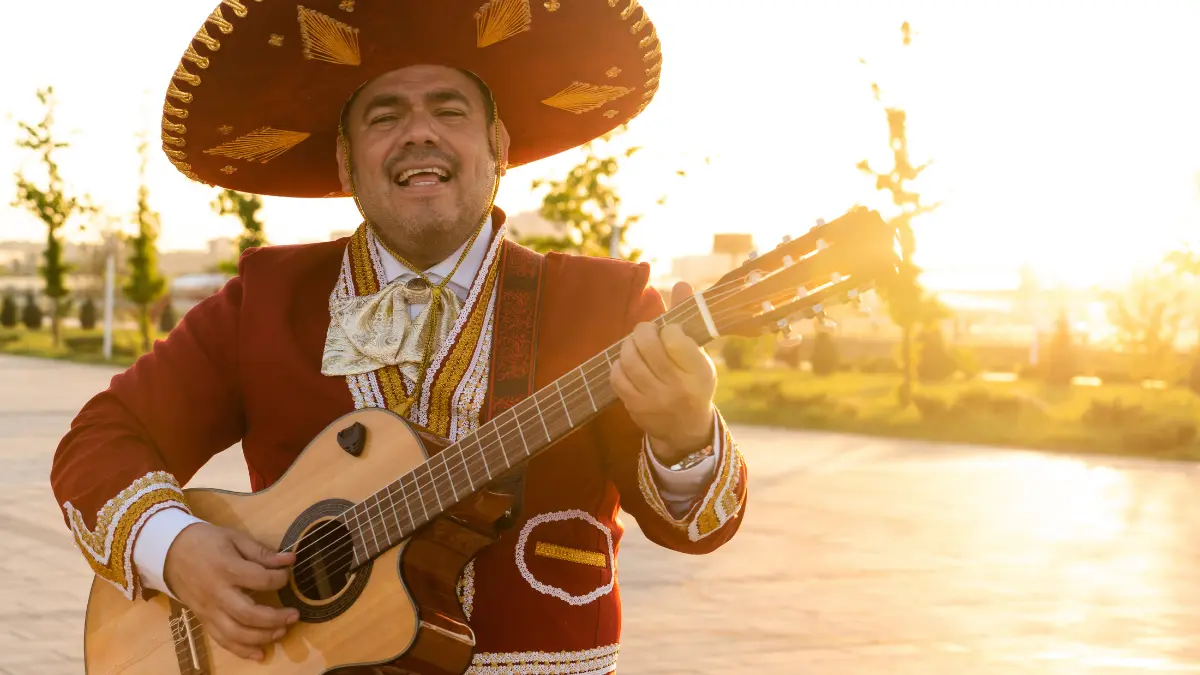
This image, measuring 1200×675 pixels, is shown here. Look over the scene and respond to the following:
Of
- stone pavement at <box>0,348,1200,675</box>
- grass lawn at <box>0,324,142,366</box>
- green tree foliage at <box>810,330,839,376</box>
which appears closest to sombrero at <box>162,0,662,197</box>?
stone pavement at <box>0,348,1200,675</box>

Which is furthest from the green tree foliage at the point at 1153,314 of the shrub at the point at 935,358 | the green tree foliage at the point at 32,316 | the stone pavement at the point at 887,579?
the green tree foliage at the point at 32,316

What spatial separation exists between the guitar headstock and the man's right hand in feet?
3.48

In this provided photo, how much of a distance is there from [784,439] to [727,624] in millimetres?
10313

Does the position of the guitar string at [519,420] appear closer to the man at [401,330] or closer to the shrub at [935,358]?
the man at [401,330]

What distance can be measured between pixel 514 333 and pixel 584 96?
2.16 feet

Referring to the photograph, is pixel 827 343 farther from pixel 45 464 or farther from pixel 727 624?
pixel 727 624

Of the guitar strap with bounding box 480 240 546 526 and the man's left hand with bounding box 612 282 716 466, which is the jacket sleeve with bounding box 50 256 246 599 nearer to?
the guitar strap with bounding box 480 240 546 526

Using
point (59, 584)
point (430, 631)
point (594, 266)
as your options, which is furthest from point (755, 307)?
point (59, 584)

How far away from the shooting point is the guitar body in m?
2.51

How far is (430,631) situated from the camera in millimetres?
2482

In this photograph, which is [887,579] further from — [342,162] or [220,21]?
[220,21]

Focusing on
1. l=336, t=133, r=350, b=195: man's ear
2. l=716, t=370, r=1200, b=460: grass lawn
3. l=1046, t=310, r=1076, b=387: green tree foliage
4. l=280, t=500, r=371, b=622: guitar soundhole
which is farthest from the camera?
l=1046, t=310, r=1076, b=387: green tree foliage

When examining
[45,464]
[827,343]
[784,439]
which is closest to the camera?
[45,464]

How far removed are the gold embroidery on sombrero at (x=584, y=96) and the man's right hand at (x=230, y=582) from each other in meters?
1.22
